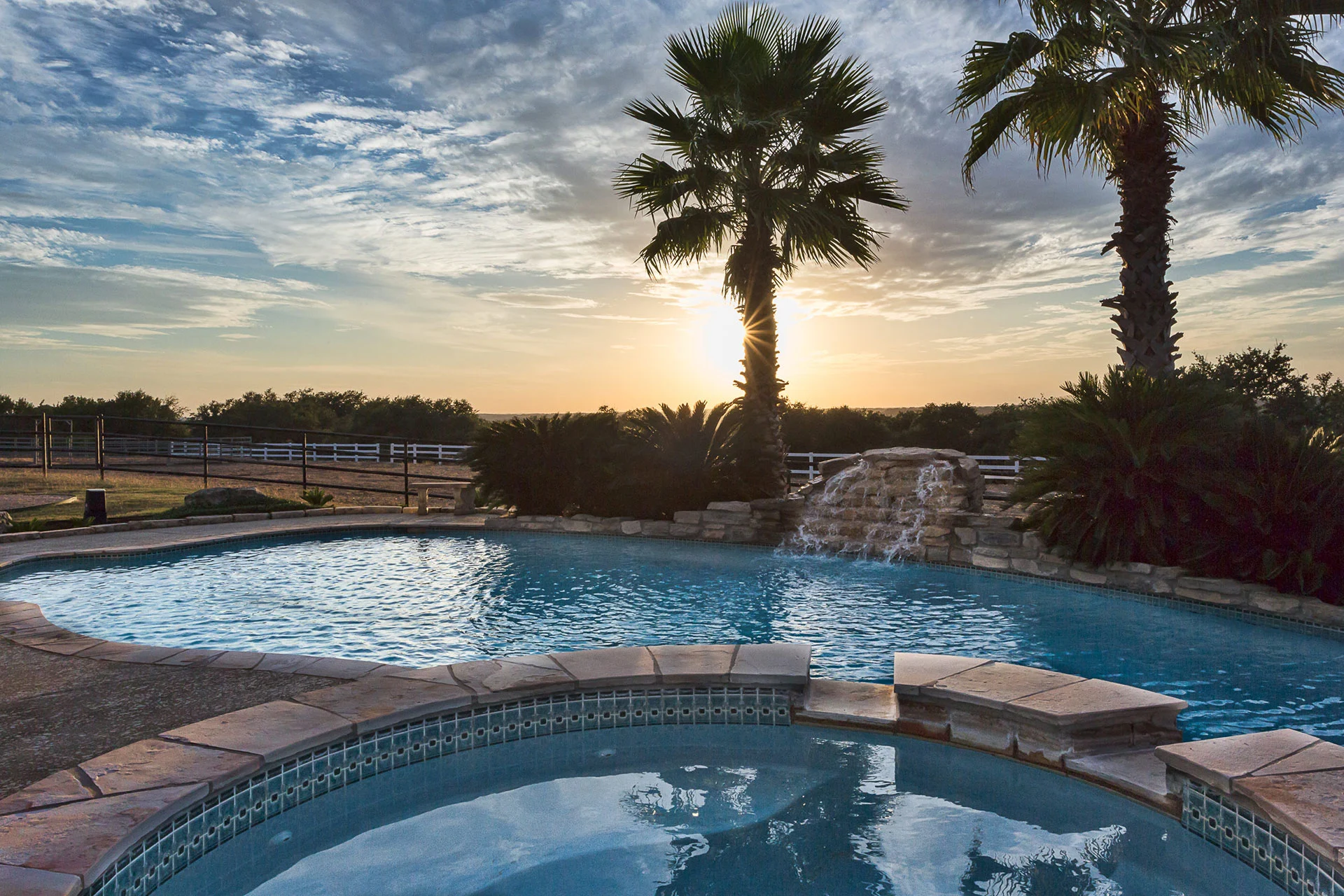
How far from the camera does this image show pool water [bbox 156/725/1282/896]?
264 cm

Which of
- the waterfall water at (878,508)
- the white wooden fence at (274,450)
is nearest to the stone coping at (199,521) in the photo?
the waterfall water at (878,508)

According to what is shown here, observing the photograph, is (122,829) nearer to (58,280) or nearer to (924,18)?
(924,18)

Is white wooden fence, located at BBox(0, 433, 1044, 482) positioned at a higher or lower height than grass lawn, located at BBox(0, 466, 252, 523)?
higher

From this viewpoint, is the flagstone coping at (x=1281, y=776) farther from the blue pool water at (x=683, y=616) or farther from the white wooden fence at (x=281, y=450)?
the white wooden fence at (x=281, y=450)

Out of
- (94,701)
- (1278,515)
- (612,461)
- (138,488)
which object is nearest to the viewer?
(94,701)

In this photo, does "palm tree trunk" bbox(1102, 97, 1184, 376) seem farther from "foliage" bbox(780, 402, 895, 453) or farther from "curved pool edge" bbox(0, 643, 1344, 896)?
"foliage" bbox(780, 402, 895, 453)

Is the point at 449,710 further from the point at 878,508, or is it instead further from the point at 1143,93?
the point at 1143,93

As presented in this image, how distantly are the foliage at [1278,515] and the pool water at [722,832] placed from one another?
15.5ft

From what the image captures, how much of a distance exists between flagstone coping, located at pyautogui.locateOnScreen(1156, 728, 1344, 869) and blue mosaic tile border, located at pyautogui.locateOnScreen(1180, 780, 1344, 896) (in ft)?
0.14

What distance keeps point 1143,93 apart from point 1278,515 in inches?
198

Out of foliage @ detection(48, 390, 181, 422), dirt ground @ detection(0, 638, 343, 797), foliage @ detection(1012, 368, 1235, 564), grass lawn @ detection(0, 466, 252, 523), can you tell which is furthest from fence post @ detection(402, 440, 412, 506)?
foliage @ detection(48, 390, 181, 422)

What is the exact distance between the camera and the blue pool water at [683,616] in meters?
5.05

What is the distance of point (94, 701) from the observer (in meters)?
3.82

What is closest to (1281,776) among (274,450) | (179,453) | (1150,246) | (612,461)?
(1150,246)
